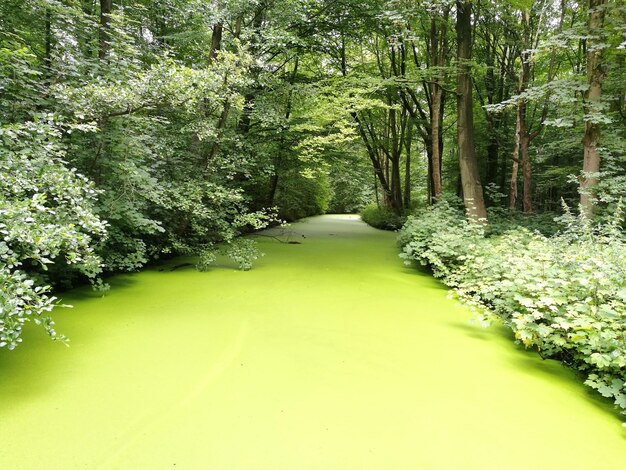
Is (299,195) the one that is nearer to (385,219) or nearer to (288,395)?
(385,219)

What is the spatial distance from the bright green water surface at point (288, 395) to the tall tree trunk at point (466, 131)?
2940 mm

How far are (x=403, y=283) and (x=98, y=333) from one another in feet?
10.5

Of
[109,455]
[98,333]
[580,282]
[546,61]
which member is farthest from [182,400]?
[546,61]

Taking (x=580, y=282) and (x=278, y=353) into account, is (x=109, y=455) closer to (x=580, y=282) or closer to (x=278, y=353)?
(x=278, y=353)

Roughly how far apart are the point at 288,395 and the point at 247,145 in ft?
14.0

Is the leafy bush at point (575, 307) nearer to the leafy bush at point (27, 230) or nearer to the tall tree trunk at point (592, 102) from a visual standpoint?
the tall tree trunk at point (592, 102)

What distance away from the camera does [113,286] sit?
3.77 metres

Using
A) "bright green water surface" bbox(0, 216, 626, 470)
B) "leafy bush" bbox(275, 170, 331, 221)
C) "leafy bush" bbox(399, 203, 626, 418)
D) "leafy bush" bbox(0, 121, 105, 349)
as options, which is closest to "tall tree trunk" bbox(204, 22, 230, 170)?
"bright green water surface" bbox(0, 216, 626, 470)

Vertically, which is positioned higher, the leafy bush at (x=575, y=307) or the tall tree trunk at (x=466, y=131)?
the tall tree trunk at (x=466, y=131)

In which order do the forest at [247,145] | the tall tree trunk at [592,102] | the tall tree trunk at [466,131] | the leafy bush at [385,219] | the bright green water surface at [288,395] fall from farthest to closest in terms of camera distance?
the leafy bush at [385,219] → the tall tree trunk at [466,131] → the tall tree trunk at [592,102] → the forest at [247,145] → the bright green water surface at [288,395]

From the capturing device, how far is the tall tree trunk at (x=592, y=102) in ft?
12.5

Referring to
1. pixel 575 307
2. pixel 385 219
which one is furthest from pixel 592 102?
pixel 385 219

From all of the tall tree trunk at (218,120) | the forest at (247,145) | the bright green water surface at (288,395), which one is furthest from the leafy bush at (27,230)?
the tall tree trunk at (218,120)

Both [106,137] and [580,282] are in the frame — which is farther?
[106,137]
